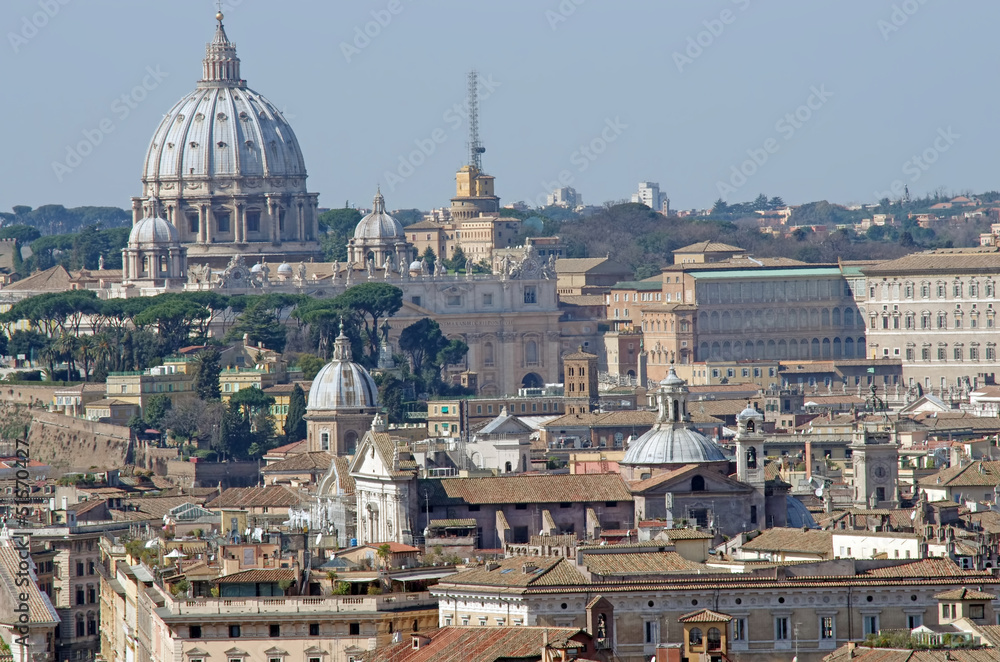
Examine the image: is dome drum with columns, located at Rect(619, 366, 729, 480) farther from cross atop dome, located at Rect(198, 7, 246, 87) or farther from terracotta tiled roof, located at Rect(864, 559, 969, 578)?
cross atop dome, located at Rect(198, 7, 246, 87)

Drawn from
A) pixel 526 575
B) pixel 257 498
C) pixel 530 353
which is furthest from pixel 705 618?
pixel 530 353

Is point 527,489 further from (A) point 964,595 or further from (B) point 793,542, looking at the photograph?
(A) point 964,595

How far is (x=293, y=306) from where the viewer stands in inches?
5123

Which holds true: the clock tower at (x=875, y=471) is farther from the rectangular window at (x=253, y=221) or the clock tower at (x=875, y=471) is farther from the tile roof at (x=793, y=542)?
the rectangular window at (x=253, y=221)

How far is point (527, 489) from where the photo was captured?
2270 inches

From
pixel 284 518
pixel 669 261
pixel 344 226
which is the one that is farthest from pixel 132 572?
pixel 344 226

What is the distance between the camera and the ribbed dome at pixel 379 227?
148 metres

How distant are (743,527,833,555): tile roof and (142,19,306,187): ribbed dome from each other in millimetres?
108036

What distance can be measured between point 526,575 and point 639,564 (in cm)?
188

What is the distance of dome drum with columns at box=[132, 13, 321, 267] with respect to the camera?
155125mm

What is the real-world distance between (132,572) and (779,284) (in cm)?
9362

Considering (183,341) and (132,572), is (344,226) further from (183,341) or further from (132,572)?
(132,572)

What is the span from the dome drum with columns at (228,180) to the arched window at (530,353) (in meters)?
18.3

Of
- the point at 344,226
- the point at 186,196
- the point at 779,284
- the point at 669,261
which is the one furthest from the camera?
the point at 344,226
